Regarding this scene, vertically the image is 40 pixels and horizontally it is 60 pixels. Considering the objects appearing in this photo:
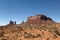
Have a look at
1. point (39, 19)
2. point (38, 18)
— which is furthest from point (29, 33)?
point (38, 18)

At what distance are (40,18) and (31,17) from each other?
10594mm

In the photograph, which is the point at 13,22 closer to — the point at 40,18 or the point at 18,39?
the point at 40,18

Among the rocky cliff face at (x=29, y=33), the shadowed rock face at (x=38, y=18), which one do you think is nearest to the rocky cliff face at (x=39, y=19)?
the shadowed rock face at (x=38, y=18)

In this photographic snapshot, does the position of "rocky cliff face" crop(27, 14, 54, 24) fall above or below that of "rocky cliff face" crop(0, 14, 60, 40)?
above

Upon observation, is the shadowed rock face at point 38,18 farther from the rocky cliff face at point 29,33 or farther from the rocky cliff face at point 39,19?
the rocky cliff face at point 29,33

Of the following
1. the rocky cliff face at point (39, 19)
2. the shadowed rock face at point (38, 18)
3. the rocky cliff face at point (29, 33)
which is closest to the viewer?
the rocky cliff face at point (29, 33)

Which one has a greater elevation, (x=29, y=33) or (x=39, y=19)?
(x=39, y=19)

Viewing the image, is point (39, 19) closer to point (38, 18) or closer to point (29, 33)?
point (38, 18)

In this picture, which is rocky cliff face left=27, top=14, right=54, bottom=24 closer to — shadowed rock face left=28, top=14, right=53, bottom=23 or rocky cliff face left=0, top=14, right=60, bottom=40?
shadowed rock face left=28, top=14, right=53, bottom=23

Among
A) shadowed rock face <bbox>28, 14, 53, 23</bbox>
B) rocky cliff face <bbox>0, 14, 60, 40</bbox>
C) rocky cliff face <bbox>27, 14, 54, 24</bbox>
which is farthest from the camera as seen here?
shadowed rock face <bbox>28, 14, 53, 23</bbox>

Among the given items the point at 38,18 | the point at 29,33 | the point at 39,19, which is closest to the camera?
the point at 29,33

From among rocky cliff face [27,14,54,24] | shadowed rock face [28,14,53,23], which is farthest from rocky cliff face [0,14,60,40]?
shadowed rock face [28,14,53,23]

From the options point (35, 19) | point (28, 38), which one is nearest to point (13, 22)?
point (35, 19)

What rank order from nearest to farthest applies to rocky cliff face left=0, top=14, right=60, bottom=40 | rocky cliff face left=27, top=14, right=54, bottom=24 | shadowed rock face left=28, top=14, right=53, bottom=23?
rocky cliff face left=0, top=14, right=60, bottom=40 < rocky cliff face left=27, top=14, right=54, bottom=24 < shadowed rock face left=28, top=14, right=53, bottom=23
